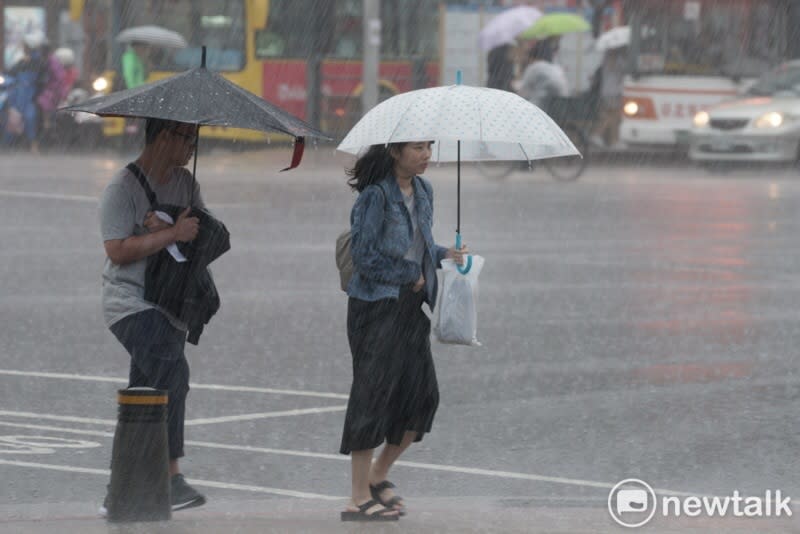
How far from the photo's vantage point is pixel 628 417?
9000 mm

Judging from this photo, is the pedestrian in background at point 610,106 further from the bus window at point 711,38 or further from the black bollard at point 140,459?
the black bollard at point 140,459

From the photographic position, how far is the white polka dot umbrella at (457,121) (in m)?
6.45

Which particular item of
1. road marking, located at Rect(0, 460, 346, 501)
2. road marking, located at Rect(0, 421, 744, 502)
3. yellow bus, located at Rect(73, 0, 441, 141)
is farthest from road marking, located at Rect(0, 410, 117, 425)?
yellow bus, located at Rect(73, 0, 441, 141)

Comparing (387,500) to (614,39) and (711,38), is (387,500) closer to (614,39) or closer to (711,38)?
(711,38)

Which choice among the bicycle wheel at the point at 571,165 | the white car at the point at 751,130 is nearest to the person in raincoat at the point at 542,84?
the bicycle wheel at the point at 571,165

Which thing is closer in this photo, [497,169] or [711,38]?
[497,169]

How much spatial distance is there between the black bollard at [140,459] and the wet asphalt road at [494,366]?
51 centimetres

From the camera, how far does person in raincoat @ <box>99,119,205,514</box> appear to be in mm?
6555

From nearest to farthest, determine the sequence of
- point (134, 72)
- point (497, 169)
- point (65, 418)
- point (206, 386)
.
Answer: point (65, 418)
point (206, 386)
point (497, 169)
point (134, 72)

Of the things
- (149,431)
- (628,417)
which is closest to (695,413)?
(628,417)

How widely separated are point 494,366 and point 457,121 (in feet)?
13.9

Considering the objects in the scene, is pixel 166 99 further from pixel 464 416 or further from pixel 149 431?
pixel 464 416

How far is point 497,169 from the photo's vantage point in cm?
2738

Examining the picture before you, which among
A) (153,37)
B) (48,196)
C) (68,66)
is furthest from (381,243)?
(68,66)
